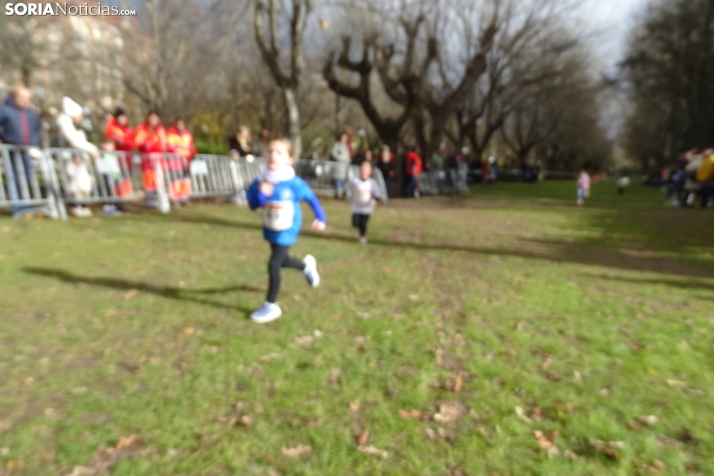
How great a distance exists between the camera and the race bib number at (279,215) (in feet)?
15.5

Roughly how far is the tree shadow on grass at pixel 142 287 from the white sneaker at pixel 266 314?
671 mm

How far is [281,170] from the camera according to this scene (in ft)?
15.6

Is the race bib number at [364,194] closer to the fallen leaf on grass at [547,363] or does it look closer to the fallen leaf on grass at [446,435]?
the fallen leaf on grass at [547,363]

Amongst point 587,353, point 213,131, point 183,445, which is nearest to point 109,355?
point 183,445

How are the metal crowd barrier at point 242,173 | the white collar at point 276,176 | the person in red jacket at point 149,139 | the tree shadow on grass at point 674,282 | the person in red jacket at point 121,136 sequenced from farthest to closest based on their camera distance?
the metal crowd barrier at point 242,173 < the person in red jacket at point 149,139 < the person in red jacket at point 121,136 < the tree shadow on grass at point 674,282 < the white collar at point 276,176

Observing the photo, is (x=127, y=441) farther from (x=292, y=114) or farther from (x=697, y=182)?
(x=697, y=182)

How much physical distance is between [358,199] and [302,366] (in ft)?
17.4

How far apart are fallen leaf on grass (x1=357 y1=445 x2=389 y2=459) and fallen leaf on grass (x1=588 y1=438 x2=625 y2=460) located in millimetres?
1277

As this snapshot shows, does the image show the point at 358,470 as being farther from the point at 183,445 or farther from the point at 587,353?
the point at 587,353

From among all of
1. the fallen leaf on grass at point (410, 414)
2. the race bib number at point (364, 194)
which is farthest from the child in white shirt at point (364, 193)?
the fallen leaf on grass at point (410, 414)

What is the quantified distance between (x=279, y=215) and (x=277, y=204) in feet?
0.36

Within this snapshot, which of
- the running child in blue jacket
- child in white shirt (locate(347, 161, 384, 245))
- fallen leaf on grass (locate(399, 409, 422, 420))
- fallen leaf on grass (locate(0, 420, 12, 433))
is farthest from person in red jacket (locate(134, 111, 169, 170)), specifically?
fallen leaf on grass (locate(399, 409, 422, 420))

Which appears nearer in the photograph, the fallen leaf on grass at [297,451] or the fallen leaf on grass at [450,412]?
the fallen leaf on grass at [297,451]

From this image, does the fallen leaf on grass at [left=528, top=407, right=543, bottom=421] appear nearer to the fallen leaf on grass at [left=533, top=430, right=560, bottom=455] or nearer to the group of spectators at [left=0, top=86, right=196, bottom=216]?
the fallen leaf on grass at [left=533, top=430, right=560, bottom=455]
